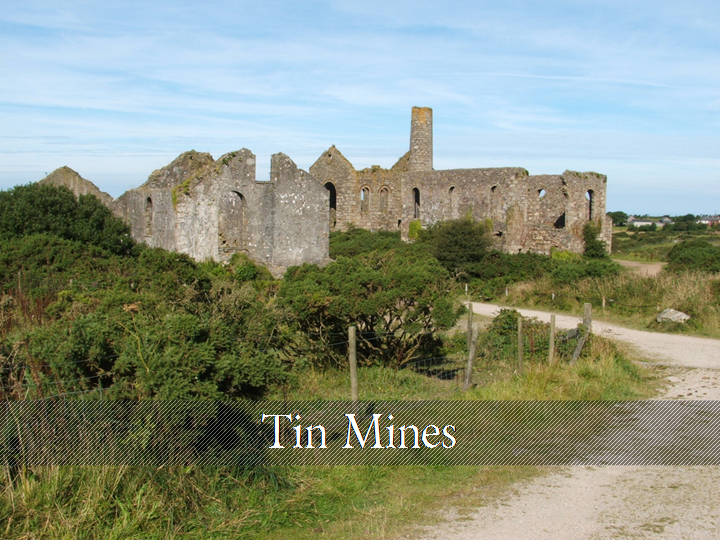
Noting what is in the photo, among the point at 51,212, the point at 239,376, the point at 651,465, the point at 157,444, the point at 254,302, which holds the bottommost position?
the point at 651,465

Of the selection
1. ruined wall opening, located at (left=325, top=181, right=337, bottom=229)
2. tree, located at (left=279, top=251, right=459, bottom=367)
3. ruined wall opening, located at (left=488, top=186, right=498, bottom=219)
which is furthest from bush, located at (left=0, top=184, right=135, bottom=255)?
ruined wall opening, located at (left=488, top=186, right=498, bottom=219)

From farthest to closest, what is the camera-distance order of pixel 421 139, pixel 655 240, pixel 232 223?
1. pixel 655 240
2. pixel 421 139
3. pixel 232 223

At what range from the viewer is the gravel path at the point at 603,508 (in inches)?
218

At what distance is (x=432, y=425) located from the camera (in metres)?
7.78

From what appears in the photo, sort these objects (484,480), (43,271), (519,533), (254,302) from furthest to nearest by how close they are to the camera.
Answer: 1. (43,271)
2. (254,302)
3. (484,480)
4. (519,533)

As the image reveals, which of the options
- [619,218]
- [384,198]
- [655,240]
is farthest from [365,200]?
[619,218]

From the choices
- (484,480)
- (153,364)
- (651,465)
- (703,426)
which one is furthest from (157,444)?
(703,426)

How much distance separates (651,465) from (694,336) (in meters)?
9.74

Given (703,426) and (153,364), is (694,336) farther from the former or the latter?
(153,364)

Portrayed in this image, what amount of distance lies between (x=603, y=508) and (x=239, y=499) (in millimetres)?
3125

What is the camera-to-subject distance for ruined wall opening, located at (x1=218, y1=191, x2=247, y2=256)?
1895cm

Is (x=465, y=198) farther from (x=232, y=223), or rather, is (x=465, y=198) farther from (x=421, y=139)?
(x=232, y=223)

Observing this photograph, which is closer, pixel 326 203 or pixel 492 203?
pixel 326 203

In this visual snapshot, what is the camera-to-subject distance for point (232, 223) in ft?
62.7
